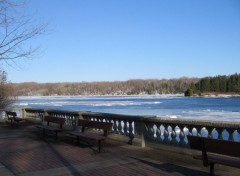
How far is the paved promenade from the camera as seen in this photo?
7.16 meters

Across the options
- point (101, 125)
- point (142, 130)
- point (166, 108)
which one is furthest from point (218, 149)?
point (166, 108)

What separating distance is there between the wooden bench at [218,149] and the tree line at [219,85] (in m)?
138

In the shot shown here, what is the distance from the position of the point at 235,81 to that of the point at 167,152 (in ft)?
463

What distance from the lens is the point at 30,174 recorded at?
280 inches

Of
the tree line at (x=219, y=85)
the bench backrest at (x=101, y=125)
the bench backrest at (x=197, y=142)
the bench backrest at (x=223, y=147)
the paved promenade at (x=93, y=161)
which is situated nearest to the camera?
the bench backrest at (x=223, y=147)

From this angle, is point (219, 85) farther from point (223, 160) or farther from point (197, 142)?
point (223, 160)

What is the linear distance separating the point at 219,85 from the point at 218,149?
14663cm

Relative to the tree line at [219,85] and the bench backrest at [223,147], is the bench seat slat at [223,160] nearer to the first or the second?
the bench backrest at [223,147]

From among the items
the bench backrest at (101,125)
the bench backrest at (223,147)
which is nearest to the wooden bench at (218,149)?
the bench backrest at (223,147)

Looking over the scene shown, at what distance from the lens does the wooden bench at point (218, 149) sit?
234 inches

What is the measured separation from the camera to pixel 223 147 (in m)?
6.12

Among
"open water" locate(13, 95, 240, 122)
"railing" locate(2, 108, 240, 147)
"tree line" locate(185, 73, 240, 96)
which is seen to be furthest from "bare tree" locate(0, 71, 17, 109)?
"tree line" locate(185, 73, 240, 96)

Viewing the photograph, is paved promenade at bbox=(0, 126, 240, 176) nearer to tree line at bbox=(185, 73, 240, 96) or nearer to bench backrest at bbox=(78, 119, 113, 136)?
bench backrest at bbox=(78, 119, 113, 136)

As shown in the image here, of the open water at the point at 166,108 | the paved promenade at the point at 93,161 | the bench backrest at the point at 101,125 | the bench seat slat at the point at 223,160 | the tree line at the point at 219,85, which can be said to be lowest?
the open water at the point at 166,108
